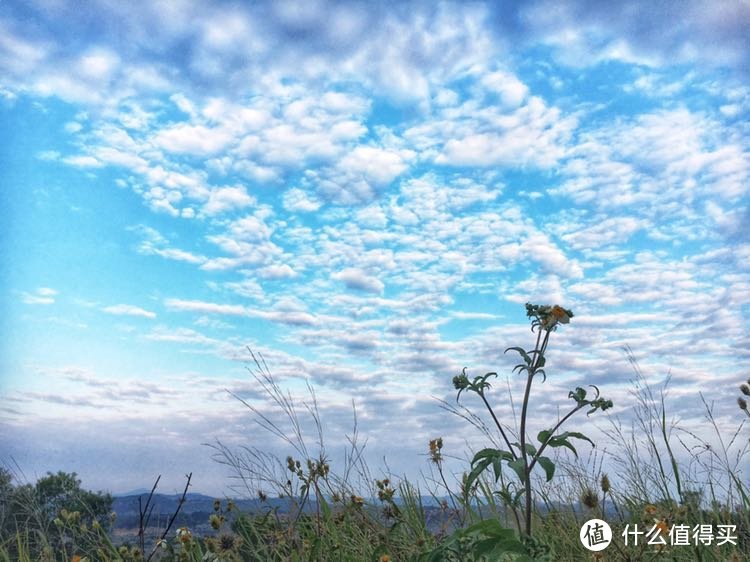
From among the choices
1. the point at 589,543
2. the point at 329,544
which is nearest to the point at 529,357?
the point at 589,543

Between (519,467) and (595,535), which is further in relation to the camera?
(595,535)

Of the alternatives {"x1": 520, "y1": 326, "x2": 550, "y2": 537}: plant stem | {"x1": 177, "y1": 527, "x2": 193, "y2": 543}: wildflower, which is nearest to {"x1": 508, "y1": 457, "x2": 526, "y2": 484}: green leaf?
{"x1": 520, "y1": 326, "x2": 550, "y2": 537}: plant stem

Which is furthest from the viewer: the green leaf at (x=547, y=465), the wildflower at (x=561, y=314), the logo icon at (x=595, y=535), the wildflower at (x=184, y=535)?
the logo icon at (x=595, y=535)

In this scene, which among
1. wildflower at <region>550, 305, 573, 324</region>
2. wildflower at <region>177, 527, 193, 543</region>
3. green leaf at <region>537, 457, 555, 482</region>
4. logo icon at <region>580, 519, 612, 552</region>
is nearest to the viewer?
green leaf at <region>537, 457, 555, 482</region>

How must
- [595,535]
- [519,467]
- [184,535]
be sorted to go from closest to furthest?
1. [519,467]
2. [184,535]
3. [595,535]

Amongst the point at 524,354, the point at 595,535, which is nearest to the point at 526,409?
the point at 524,354

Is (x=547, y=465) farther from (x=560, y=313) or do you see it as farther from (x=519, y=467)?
(x=560, y=313)

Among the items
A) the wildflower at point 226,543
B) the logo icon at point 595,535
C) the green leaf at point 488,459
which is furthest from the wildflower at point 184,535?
the logo icon at point 595,535

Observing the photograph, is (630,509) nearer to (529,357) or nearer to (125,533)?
(529,357)

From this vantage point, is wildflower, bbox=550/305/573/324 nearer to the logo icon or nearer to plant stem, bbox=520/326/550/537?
plant stem, bbox=520/326/550/537

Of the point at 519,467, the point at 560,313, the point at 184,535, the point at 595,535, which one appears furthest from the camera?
the point at 595,535

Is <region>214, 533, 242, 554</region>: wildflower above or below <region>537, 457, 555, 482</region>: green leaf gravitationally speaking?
below

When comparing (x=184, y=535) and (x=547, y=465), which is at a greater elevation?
(x=547, y=465)

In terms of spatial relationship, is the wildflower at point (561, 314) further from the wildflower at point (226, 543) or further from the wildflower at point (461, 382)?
the wildflower at point (226, 543)
